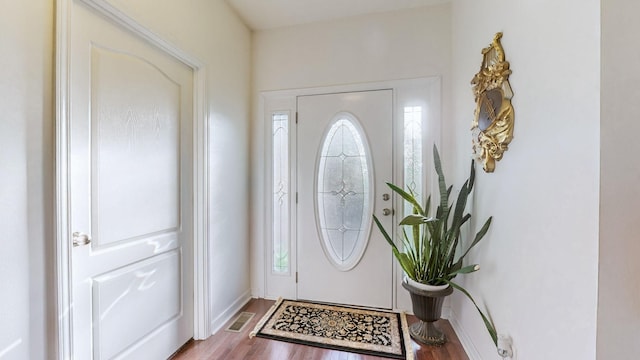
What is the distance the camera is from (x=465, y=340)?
184cm

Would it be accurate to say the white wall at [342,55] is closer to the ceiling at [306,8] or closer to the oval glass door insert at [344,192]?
the ceiling at [306,8]

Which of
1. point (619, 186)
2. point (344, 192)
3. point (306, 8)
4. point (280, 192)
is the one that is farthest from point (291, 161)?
point (619, 186)

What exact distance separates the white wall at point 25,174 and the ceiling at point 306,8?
1557 mm

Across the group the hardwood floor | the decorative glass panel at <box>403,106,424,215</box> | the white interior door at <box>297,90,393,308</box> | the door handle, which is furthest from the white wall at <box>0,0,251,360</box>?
the decorative glass panel at <box>403,106,424,215</box>

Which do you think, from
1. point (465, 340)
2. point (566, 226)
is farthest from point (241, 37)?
point (465, 340)

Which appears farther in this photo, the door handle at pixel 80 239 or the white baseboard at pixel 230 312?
the white baseboard at pixel 230 312

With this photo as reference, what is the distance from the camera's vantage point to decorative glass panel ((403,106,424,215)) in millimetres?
2332

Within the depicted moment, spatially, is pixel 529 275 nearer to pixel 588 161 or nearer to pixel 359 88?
pixel 588 161

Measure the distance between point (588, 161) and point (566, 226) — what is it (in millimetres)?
237

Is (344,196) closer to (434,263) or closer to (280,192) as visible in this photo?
(280,192)

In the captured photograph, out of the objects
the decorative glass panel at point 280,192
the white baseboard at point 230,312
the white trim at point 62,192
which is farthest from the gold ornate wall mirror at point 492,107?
the white baseboard at point 230,312

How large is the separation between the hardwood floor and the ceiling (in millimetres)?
2670

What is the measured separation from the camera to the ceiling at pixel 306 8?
87.3 inches

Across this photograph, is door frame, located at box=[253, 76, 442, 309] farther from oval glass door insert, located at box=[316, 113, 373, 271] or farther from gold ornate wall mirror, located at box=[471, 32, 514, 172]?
gold ornate wall mirror, located at box=[471, 32, 514, 172]
